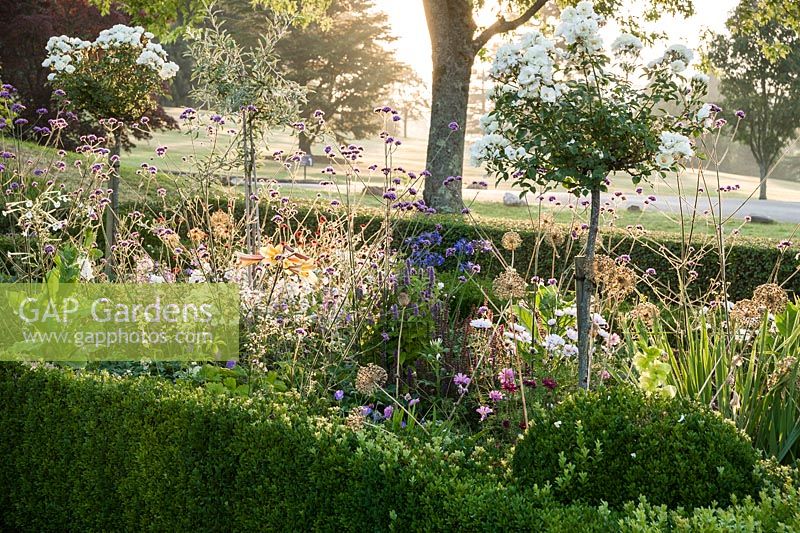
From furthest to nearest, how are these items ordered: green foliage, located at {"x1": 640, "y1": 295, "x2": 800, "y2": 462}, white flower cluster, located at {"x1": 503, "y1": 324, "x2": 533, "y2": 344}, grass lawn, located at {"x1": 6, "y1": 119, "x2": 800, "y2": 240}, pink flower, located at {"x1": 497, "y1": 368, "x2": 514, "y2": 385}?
grass lawn, located at {"x1": 6, "y1": 119, "x2": 800, "y2": 240} < white flower cluster, located at {"x1": 503, "y1": 324, "x2": 533, "y2": 344} < pink flower, located at {"x1": 497, "y1": 368, "x2": 514, "y2": 385} < green foliage, located at {"x1": 640, "y1": 295, "x2": 800, "y2": 462}

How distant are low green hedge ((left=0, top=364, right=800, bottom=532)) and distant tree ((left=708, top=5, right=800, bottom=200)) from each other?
28.0 metres

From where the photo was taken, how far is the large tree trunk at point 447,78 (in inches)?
485

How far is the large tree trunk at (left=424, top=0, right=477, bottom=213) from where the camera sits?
485 inches

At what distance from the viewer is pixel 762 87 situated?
94.6ft

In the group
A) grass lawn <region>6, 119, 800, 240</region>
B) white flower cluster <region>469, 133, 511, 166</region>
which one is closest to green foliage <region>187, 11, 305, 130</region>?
grass lawn <region>6, 119, 800, 240</region>

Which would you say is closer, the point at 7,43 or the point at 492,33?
the point at 492,33

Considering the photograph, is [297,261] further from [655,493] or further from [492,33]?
[492,33]

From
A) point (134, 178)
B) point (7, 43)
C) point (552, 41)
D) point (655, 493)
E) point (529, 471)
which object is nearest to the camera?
point (655, 493)

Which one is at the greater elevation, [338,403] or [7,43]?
[7,43]

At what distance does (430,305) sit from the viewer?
495 centimetres

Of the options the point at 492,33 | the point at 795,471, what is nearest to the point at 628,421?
the point at 795,471

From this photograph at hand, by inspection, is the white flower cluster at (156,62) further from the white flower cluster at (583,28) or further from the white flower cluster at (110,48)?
the white flower cluster at (583,28)

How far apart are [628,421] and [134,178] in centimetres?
1470

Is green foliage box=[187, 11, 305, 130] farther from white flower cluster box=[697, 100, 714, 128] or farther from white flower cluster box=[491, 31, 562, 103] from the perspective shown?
white flower cluster box=[697, 100, 714, 128]
